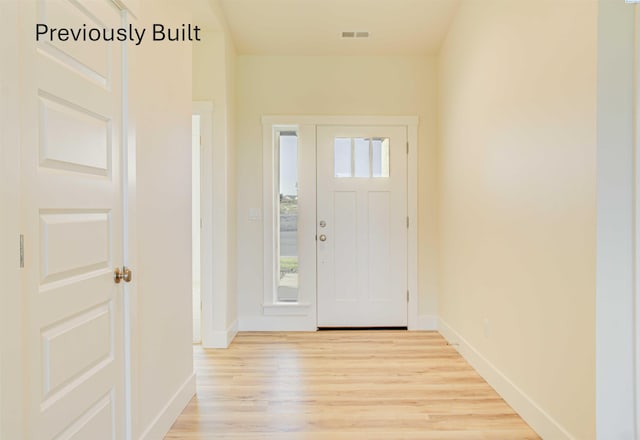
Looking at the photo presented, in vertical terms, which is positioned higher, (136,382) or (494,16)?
(494,16)

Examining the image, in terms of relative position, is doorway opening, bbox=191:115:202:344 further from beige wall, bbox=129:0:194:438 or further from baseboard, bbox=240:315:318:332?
beige wall, bbox=129:0:194:438

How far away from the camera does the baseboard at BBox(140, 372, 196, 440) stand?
2.00m

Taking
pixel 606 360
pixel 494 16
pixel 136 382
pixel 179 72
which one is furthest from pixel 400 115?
pixel 136 382

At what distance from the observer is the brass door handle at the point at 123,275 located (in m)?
1.70

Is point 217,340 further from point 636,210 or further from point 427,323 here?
point 636,210

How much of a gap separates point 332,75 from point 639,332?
10.7 ft

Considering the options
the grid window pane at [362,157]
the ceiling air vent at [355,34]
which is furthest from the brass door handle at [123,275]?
the ceiling air vent at [355,34]

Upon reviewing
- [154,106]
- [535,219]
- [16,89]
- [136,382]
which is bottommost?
[136,382]

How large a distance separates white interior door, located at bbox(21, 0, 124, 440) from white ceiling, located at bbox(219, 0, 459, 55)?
2120 millimetres

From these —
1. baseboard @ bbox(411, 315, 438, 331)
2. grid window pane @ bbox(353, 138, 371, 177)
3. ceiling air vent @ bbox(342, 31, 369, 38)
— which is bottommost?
baseboard @ bbox(411, 315, 438, 331)

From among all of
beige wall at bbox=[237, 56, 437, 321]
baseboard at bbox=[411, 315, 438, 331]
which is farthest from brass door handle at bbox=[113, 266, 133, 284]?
baseboard at bbox=[411, 315, 438, 331]

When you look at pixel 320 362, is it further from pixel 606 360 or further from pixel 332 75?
pixel 332 75

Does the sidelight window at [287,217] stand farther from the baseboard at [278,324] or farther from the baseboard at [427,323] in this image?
the baseboard at [427,323]

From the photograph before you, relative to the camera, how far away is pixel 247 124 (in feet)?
13.4
